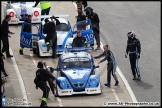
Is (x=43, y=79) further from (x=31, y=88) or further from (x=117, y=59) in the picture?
(x=117, y=59)

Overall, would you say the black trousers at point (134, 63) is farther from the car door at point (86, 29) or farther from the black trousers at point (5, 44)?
the black trousers at point (5, 44)

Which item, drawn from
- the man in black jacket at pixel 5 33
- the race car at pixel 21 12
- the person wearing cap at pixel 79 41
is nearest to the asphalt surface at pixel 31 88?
the man in black jacket at pixel 5 33

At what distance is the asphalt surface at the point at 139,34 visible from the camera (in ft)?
91.8

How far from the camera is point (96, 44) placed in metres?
33.2

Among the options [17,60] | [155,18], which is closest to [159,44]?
[155,18]

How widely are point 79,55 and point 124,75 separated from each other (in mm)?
2473

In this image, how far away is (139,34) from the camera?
34.9 meters

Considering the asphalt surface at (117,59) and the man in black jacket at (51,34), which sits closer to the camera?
the asphalt surface at (117,59)

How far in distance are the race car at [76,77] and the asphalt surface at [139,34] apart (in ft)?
5.85

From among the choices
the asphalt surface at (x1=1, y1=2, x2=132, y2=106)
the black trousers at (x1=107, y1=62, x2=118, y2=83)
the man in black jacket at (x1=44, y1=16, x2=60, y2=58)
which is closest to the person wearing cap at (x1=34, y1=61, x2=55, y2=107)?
the asphalt surface at (x1=1, y1=2, x2=132, y2=106)

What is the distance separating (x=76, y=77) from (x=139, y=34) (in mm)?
9130

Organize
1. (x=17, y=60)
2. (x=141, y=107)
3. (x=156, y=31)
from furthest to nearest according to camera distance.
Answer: (x=156, y=31)
(x=17, y=60)
(x=141, y=107)

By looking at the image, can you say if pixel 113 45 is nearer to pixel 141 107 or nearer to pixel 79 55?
pixel 79 55

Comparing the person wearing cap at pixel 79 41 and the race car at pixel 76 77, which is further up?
the person wearing cap at pixel 79 41
